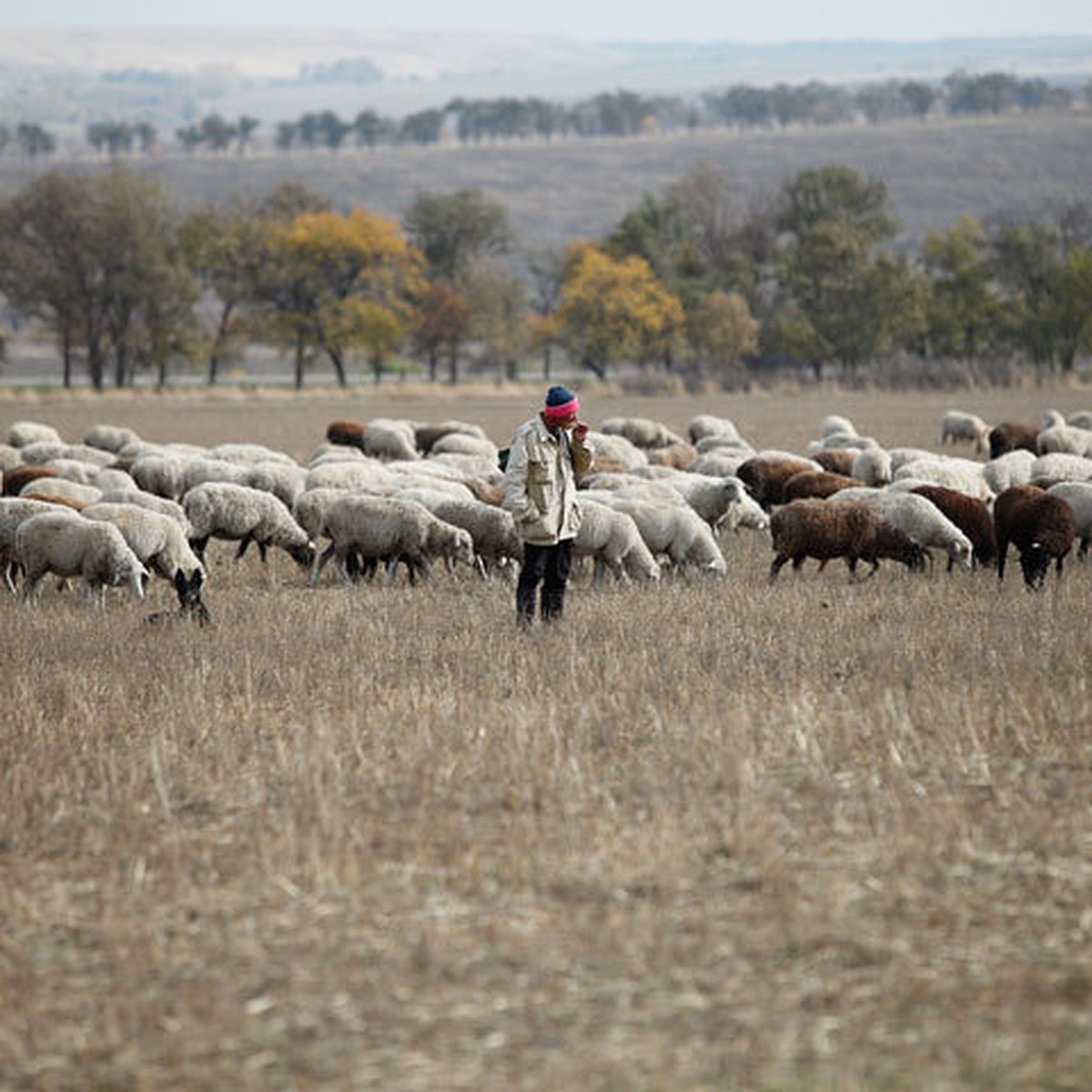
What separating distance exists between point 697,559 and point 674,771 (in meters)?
8.92

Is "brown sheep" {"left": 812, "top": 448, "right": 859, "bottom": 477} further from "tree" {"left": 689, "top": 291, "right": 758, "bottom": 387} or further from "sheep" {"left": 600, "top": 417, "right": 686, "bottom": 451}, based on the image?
"tree" {"left": 689, "top": 291, "right": 758, "bottom": 387}

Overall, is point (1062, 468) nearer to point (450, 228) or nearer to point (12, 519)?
point (12, 519)

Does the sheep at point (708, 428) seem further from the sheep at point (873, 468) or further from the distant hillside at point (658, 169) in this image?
the distant hillside at point (658, 169)

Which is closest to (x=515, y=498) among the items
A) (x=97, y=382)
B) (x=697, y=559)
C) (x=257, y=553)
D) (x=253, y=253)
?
(x=697, y=559)

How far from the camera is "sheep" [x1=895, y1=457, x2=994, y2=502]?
21.4 metres

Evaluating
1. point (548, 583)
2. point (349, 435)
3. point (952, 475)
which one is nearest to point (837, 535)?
point (548, 583)

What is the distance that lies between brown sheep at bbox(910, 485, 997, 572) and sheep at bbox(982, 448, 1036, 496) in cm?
450

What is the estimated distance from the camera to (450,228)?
8700 cm

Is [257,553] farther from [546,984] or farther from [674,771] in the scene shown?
[546,984]

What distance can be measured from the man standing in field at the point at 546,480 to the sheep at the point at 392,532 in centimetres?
388

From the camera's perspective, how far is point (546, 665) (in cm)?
1141

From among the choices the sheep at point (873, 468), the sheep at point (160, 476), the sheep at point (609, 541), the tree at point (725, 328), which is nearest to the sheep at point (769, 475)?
the sheep at point (873, 468)

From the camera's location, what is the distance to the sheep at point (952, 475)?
21.4 metres

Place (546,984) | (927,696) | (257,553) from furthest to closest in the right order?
(257,553) < (927,696) < (546,984)
